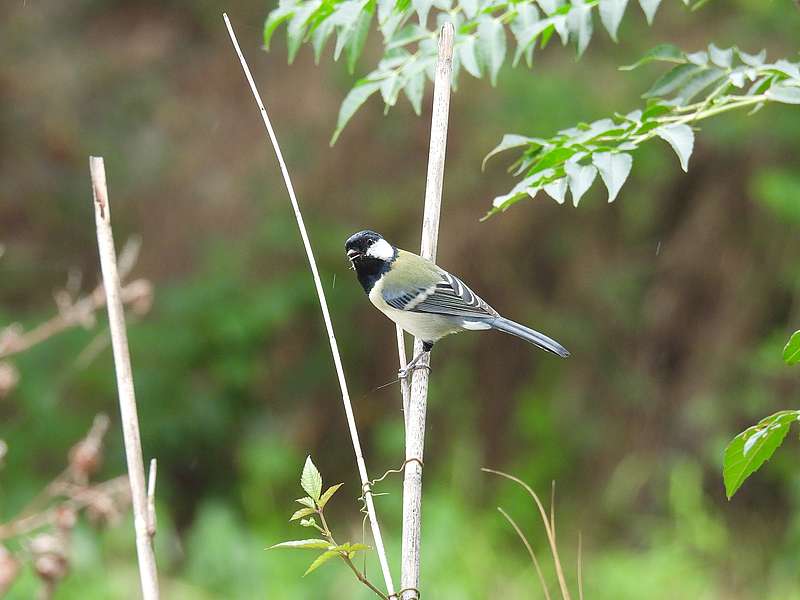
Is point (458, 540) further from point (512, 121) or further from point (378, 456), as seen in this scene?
point (512, 121)

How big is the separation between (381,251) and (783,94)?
4.60 ft

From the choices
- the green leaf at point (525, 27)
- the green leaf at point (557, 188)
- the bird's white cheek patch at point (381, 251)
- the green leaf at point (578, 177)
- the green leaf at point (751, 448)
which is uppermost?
the green leaf at point (525, 27)

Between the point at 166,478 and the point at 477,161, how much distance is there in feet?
9.37

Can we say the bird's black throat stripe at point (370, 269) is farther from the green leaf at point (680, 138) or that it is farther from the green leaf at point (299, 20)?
the green leaf at point (680, 138)

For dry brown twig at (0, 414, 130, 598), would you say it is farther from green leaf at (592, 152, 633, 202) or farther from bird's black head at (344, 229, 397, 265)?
green leaf at (592, 152, 633, 202)

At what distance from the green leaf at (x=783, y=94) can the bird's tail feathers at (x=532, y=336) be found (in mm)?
694

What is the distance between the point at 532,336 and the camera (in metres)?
2.55

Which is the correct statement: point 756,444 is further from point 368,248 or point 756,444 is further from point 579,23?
point 368,248

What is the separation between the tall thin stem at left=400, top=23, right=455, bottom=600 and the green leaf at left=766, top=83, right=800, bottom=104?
587 mm

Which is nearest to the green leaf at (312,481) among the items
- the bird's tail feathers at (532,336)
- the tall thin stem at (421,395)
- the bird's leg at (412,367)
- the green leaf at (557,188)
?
the tall thin stem at (421,395)

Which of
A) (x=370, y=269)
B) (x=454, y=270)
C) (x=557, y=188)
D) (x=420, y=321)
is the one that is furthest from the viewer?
(x=454, y=270)

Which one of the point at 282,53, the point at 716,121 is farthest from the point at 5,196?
the point at 716,121

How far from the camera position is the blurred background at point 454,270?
→ 5715 millimetres

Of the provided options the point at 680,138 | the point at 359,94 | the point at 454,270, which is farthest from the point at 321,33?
the point at 454,270
